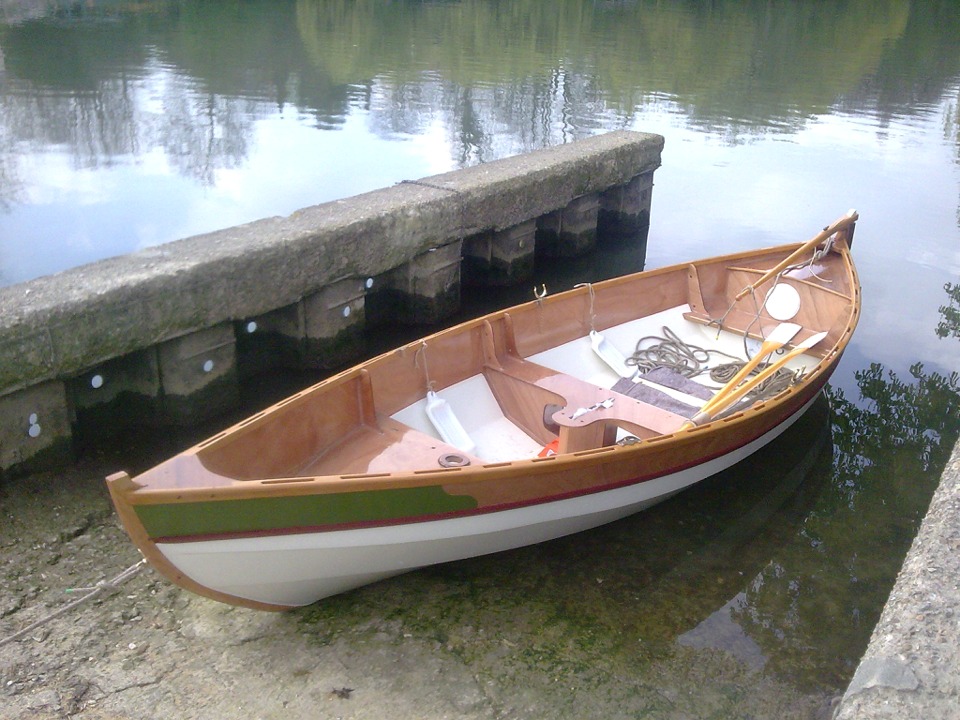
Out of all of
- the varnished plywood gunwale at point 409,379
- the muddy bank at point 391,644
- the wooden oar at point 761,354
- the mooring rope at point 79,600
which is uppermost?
the varnished plywood gunwale at point 409,379

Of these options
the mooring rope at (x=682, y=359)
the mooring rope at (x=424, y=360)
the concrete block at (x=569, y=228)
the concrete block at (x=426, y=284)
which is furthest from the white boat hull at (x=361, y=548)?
the concrete block at (x=569, y=228)

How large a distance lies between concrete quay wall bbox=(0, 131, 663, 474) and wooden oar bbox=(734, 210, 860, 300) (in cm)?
224

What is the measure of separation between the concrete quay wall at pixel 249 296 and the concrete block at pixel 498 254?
13 mm

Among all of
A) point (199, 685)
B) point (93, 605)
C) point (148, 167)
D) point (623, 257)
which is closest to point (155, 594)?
point (93, 605)

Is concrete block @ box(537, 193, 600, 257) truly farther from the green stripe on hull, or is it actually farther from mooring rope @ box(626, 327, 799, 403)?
the green stripe on hull

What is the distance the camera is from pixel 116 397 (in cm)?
553

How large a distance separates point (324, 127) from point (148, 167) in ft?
10.7

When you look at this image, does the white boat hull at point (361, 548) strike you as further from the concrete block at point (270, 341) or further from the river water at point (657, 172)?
the concrete block at point (270, 341)

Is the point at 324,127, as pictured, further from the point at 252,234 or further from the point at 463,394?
the point at 463,394

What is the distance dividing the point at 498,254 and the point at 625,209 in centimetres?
229

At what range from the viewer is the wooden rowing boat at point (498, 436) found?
3736 mm

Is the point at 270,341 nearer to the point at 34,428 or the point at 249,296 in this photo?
the point at 249,296

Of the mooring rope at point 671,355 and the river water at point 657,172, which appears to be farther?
the mooring rope at point 671,355

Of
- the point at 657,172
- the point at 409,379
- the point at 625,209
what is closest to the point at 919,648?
the point at 409,379
